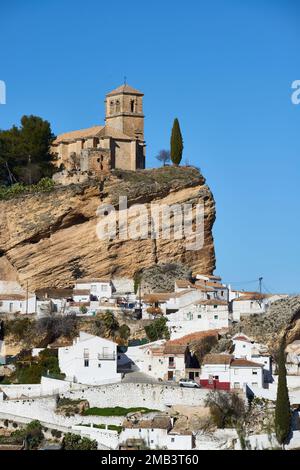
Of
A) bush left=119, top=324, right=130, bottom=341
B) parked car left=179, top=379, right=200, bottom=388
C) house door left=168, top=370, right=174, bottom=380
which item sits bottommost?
parked car left=179, top=379, right=200, bottom=388

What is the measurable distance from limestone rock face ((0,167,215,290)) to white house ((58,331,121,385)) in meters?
9.92

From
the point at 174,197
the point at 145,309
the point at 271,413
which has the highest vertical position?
the point at 174,197

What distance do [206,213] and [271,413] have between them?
57.7 feet

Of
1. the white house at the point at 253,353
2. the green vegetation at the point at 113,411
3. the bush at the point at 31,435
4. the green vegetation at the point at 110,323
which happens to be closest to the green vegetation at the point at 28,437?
the bush at the point at 31,435

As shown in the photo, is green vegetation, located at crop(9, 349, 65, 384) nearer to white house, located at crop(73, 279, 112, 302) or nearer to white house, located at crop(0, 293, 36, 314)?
white house, located at crop(0, 293, 36, 314)

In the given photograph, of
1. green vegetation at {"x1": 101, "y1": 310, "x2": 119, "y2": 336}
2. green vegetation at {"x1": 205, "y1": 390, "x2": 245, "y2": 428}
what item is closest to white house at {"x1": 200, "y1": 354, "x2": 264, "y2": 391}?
green vegetation at {"x1": 205, "y1": 390, "x2": 245, "y2": 428}

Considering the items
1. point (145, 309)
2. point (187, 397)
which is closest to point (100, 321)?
point (145, 309)

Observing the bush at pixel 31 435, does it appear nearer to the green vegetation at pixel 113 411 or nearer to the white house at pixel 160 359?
the green vegetation at pixel 113 411

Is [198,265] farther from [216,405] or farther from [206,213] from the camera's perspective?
[216,405]

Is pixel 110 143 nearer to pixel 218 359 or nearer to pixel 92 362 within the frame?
pixel 92 362

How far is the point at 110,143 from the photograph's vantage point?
87.9 metres

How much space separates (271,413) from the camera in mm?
71312

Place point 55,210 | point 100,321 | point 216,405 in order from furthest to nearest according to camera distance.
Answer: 1. point 55,210
2. point 100,321
3. point 216,405

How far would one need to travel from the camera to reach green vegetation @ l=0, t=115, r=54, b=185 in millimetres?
88938
